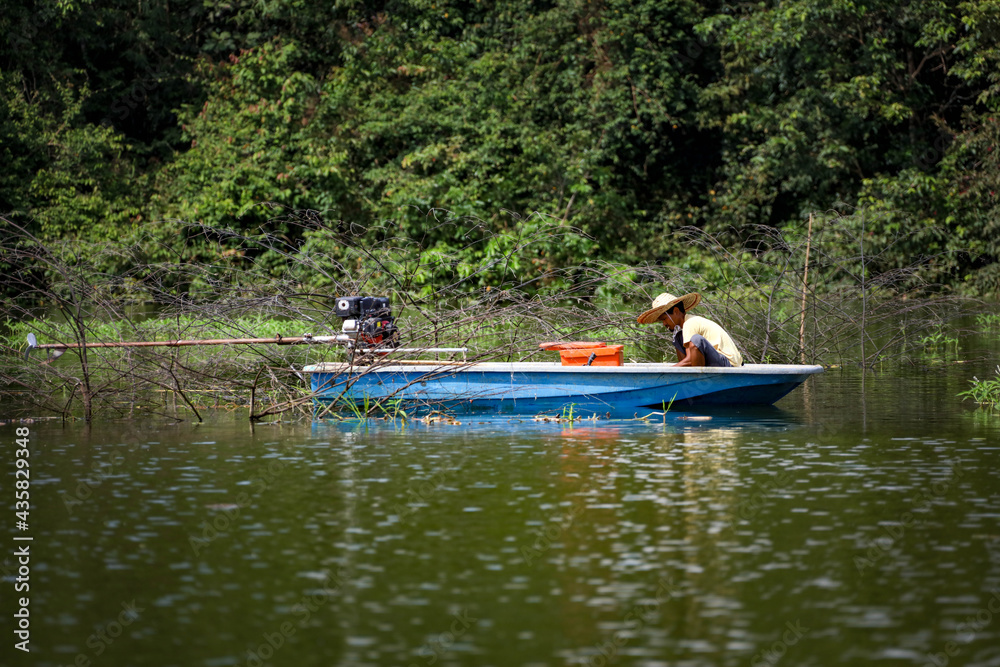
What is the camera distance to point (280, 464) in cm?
925

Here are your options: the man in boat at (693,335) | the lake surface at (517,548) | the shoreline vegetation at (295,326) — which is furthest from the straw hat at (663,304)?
the lake surface at (517,548)

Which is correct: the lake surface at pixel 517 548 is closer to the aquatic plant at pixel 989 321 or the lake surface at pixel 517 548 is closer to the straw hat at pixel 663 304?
the straw hat at pixel 663 304

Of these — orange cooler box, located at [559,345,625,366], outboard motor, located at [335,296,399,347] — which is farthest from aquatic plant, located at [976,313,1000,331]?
outboard motor, located at [335,296,399,347]

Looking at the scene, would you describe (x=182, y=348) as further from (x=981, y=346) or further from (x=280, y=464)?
(x=981, y=346)

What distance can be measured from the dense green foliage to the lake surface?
15.9 m

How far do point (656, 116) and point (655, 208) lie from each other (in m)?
3.19

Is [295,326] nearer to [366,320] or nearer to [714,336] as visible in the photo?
[366,320]

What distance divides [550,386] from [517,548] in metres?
5.49

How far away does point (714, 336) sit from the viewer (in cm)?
1212

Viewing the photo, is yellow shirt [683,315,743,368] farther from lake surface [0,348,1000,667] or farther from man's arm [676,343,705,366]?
lake surface [0,348,1000,667]

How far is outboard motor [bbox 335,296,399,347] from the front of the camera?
1198 centimetres

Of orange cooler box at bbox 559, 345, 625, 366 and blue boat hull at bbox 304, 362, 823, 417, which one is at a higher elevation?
orange cooler box at bbox 559, 345, 625, 366

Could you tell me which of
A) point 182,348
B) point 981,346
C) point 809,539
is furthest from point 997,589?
point 981,346

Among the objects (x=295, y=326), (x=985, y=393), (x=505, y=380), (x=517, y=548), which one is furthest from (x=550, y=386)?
(x=295, y=326)
